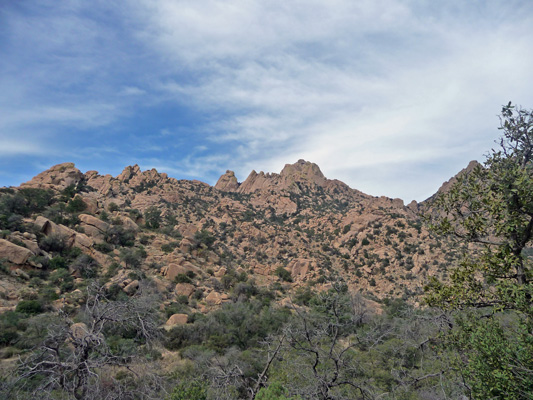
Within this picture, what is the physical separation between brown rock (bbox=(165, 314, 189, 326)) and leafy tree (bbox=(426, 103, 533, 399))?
19.8 meters

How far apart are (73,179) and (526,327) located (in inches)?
2361

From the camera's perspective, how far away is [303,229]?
5844 cm

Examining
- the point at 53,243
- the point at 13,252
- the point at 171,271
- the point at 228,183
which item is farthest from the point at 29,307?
the point at 228,183

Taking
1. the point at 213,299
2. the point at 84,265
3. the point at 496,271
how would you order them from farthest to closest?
the point at 213,299, the point at 84,265, the point at 496,271

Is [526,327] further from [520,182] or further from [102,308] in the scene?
[102,308]

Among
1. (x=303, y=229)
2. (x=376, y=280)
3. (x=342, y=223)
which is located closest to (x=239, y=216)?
(x=303, y=229)

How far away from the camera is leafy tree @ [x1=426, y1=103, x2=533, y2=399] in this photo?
4168mm

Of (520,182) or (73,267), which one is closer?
(520,182)

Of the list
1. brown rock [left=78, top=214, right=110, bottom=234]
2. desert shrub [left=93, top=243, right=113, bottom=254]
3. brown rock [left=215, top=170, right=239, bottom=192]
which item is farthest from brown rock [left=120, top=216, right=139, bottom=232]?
brown rock [left=215, top=170, right=239, bottom=192]

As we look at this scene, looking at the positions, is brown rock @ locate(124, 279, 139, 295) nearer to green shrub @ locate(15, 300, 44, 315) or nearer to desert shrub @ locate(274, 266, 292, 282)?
green shrub @ locate(15, 300, 44, 315)

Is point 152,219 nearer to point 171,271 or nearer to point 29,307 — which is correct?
point 171,271

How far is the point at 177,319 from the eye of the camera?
21719mm

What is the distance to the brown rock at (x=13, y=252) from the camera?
71.1 feet

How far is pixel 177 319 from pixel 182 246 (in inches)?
556
